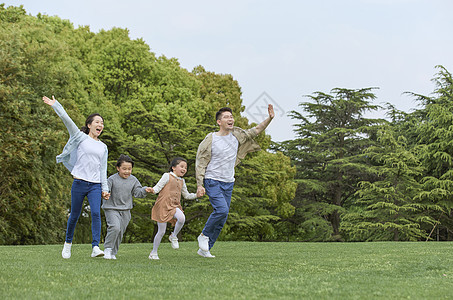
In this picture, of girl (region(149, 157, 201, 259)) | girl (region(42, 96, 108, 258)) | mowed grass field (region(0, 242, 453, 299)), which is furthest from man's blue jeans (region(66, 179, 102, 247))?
girl (region(149, 157, 201, 259))

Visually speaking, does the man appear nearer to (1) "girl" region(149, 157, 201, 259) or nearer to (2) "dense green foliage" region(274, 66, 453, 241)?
(1) "girl" region(149, 157, 201, 259)

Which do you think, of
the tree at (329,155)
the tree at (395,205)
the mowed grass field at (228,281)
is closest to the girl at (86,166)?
the mowed grass field at (228,281)

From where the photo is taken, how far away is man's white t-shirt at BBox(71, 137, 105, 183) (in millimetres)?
7797

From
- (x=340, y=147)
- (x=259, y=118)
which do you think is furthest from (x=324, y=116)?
(x=259, y=118)

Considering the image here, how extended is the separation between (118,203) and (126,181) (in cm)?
39

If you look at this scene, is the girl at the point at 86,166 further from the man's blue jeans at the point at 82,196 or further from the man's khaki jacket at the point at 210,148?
the man's khaki jacket at the point at 210,148

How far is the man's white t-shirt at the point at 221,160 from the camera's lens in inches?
337

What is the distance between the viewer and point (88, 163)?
7820 millimetres

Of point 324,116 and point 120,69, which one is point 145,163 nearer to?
point 120,69

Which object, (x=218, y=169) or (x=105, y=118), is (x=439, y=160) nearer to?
(x=105, y=118)

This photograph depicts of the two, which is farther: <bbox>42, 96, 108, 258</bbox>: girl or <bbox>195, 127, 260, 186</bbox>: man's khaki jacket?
<bbox>195, 127, 260, 186</bbox>: man's khaki jacket

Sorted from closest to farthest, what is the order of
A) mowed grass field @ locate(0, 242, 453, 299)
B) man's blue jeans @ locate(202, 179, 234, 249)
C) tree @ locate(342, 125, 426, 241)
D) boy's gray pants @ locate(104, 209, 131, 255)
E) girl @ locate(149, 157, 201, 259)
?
mowed grass field @ locate(0, 242, 453, 299) → boy's gray pants @ locate(104, 209, 131, 255) → man's blue jeans @ locate(202, 179, 234, 249) → girl @ locate(149, 157, 201, 259) → tree @ locate(342, 125, 426, 241)

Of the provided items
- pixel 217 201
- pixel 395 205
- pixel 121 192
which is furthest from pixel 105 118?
pixel 217 201

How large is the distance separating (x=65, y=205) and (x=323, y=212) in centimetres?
1935
